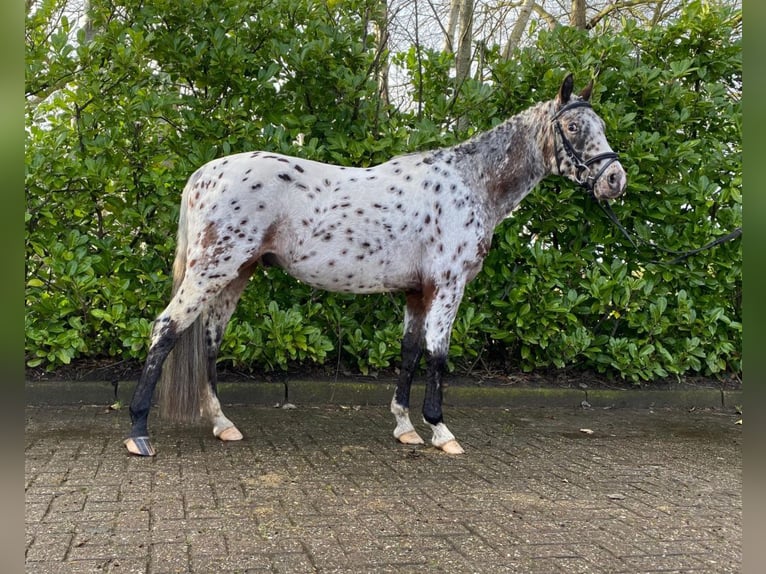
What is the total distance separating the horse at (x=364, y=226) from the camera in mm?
3930

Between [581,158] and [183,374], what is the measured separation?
2.94 m

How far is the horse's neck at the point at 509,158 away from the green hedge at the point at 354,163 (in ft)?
3.40

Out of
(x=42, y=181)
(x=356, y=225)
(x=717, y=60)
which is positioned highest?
(x=717, y=60)

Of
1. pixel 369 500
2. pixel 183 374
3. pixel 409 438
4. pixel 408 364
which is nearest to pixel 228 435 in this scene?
pixel 183 374

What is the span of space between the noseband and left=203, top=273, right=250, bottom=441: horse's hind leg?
7.60 ft

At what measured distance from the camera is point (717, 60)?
5965 millimetres

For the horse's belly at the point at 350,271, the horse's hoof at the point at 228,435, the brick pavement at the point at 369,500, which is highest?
the horse's belly at the point at 350,271

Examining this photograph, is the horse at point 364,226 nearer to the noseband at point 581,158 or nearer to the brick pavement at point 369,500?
the noseband at point 581,158

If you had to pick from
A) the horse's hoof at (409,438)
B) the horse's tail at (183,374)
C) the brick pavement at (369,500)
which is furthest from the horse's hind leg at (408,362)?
the horse's tail at (183,374)

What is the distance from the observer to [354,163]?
5512 millimetres

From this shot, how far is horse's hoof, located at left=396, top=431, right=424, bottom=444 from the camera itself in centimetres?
429
